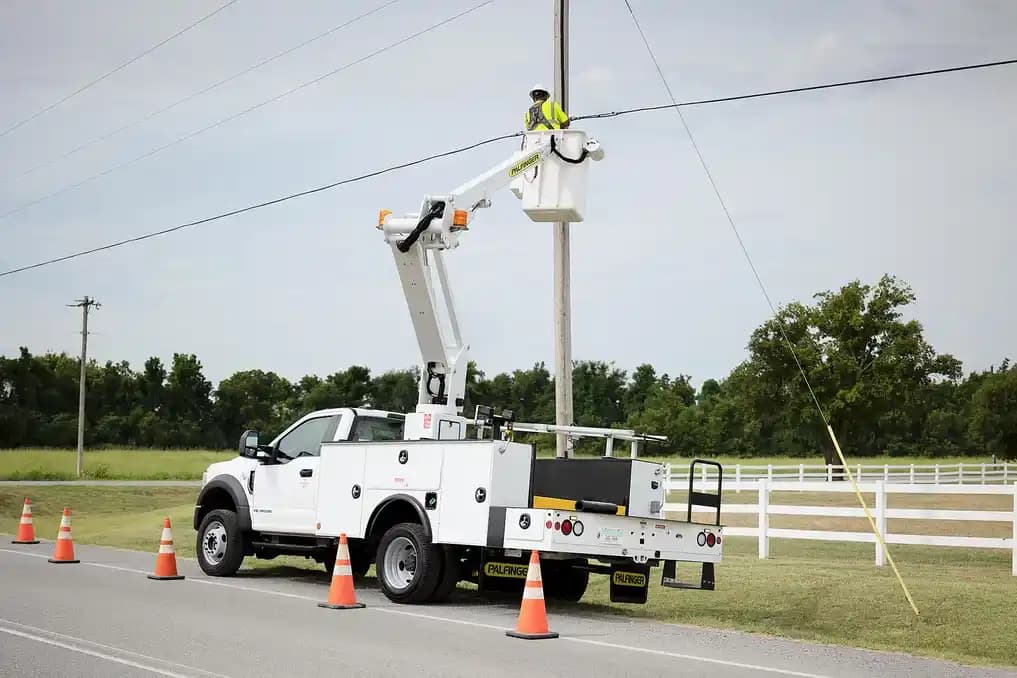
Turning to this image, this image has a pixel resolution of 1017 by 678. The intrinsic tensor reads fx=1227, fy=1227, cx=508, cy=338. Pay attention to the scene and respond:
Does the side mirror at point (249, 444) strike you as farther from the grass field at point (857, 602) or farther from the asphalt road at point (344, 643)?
the grass field at point (857, 602)

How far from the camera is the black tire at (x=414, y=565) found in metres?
12.8

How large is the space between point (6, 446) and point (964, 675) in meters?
71.8

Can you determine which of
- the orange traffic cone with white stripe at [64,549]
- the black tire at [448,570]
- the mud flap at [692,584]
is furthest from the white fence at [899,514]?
the orange traffic cone with white stripe at [64,549]

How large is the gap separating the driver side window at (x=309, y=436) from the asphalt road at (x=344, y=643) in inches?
79.0

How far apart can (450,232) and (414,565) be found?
13.4ft

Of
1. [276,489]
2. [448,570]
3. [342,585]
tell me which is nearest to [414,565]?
[448,570]

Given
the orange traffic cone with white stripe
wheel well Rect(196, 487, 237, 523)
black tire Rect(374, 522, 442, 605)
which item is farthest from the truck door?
the orange traffic cone with white stripe

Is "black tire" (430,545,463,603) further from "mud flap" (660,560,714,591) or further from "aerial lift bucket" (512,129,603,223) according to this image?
"aerial lift bucket" (512,129,603,223)

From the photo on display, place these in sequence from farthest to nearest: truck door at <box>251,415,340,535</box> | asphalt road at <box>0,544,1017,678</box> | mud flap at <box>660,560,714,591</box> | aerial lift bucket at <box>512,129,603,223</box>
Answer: aerial lift bucket at <box>512,129,603,223</box> → truck door at <box>251,415,340,535</box> → mud flap at <box>660,560,714,591</box> → asphalt road at <box>0,544,1017,678</box>

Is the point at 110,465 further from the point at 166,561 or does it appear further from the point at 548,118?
the point at 548,118

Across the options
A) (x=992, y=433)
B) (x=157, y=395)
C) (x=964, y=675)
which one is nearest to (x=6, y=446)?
(x=157, y=395)

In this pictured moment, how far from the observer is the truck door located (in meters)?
15.1

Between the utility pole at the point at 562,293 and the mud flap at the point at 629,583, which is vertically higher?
the utility pole at the point at 562,293

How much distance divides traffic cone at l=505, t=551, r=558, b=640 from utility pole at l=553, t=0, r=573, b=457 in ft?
24.4
